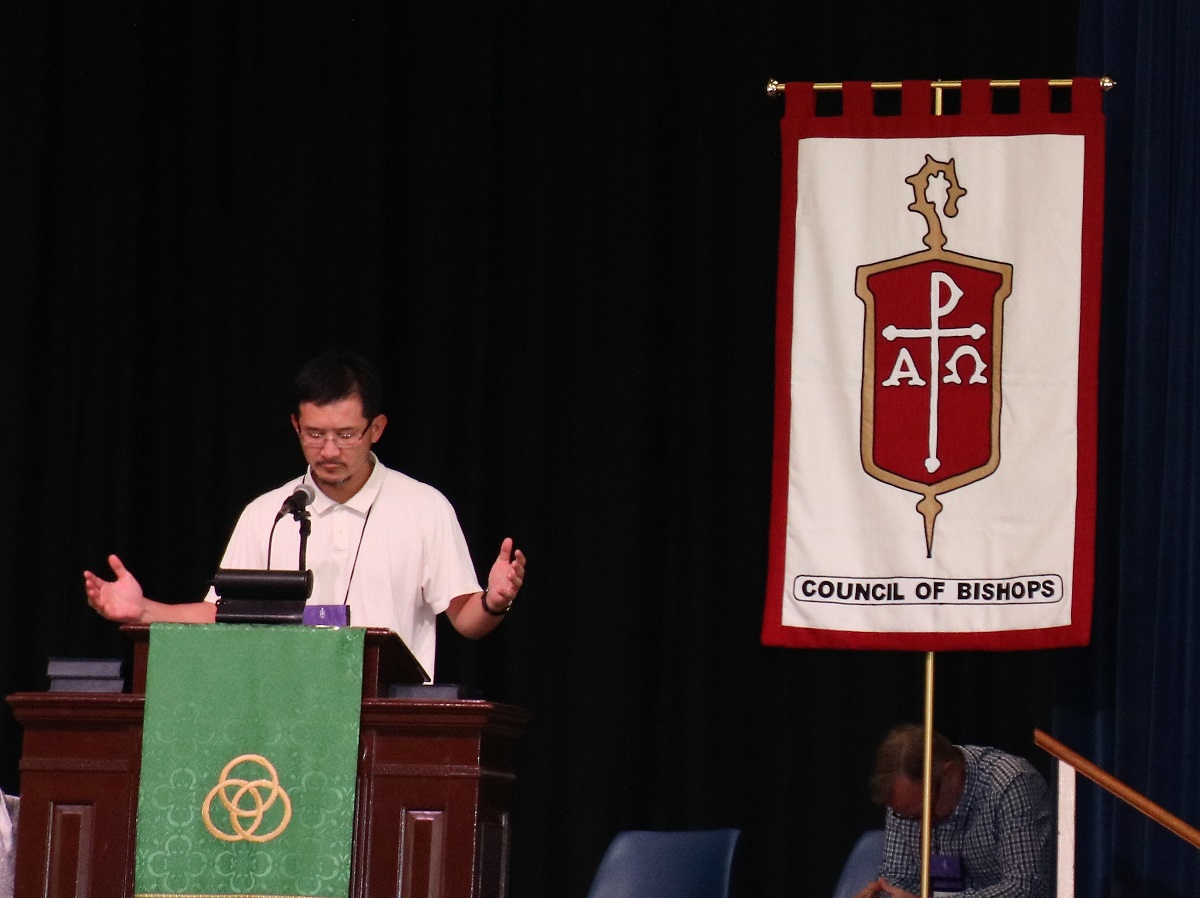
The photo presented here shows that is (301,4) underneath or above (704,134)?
above

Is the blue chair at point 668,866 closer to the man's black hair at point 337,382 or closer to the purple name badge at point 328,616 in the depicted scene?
the man's black hair at point 337,382

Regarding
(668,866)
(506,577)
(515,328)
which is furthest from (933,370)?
(515,328)

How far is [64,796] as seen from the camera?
11.2ft

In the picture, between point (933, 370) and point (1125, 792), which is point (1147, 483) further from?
point (1125, 792)

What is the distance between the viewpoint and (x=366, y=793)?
134 inches

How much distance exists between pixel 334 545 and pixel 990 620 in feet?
5.18

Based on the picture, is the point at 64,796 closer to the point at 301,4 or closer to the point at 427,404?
the point at 427,404

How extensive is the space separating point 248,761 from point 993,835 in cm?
228

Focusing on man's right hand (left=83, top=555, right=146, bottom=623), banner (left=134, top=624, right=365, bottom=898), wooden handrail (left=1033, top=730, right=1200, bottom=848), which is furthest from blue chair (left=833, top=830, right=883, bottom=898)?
man's right hand (left=83, top=555, right=146, bottom=623)

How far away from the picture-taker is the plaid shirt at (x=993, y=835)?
4.71 meters

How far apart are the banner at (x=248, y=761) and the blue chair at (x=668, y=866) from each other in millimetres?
1488

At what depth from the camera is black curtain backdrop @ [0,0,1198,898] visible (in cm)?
564

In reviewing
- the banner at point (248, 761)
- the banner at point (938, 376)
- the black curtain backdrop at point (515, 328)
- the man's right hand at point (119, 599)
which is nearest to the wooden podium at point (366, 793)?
the banner at point (248, 761)

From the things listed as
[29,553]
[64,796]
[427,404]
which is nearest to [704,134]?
[427,404]
